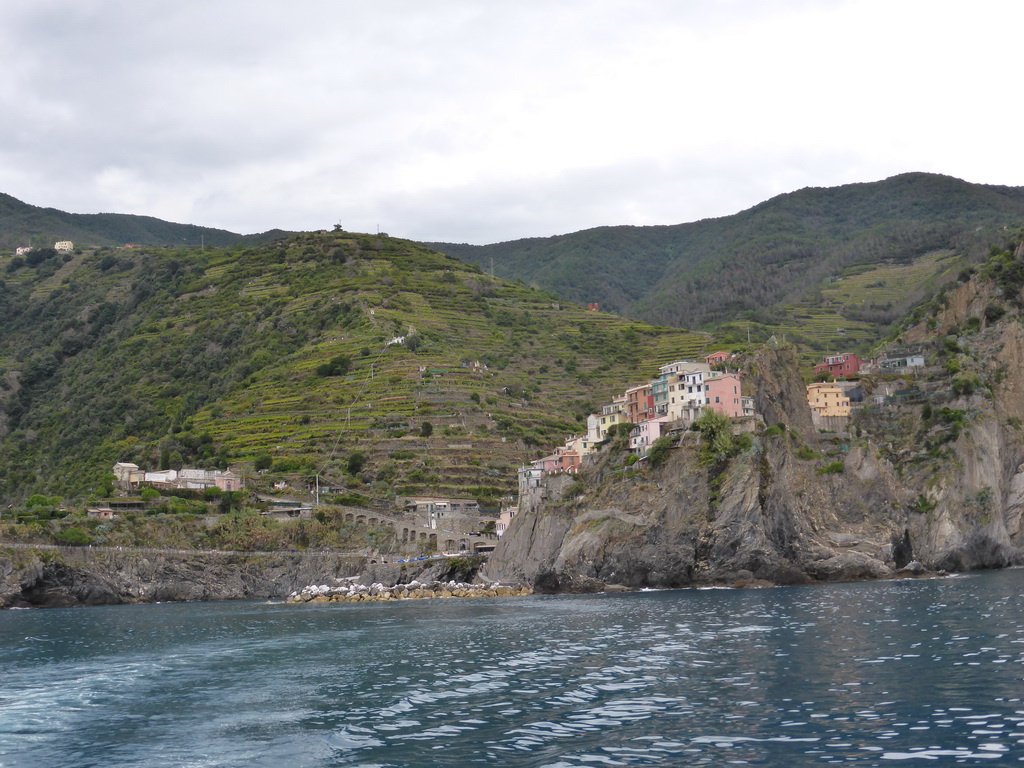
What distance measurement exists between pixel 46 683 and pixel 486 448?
92257 mm

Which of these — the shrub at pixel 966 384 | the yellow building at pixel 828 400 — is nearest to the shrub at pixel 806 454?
the yellow building at pixel 828 400

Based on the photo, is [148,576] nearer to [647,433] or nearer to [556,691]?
[647,433]

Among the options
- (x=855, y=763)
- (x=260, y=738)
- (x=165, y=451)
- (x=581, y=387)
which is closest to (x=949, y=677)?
(x=855, y=763)

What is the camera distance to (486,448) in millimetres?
132000

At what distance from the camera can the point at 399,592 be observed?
99.2 metres

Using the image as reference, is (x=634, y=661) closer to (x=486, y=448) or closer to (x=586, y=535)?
(x=586, y=535)

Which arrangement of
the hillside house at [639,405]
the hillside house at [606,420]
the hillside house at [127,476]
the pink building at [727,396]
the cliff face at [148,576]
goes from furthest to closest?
the hillside house at [127,476], the hillside house at [606,420], the hillside house at [639,405], the cliff face at [148,576], the pink building at [727,396]

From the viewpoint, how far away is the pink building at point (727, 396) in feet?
315

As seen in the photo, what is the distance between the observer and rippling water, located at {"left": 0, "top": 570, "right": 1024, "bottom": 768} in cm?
2456

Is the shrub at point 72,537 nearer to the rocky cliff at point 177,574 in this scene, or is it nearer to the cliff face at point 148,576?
the rocky cliff at point 177,574

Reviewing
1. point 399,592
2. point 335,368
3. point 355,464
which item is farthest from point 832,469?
point 335,368

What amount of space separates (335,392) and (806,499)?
76.8m

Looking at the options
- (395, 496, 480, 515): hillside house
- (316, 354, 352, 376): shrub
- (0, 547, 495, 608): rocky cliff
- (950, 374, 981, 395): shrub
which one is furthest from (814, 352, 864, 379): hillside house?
(316, 354, 352, 376): shrub

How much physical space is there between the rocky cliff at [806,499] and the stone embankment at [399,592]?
256 cm
